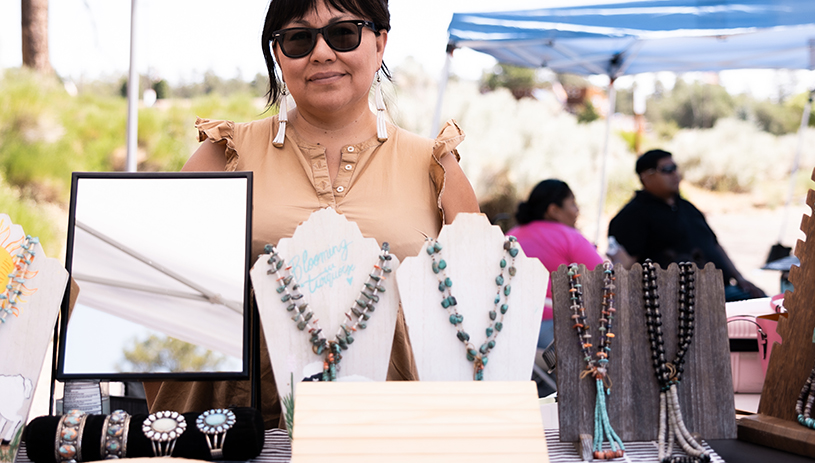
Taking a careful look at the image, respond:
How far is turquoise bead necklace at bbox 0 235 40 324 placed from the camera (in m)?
0.97

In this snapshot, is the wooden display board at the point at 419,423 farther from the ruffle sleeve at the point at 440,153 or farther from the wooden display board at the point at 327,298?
the ruffle sleeve at the point at 440,153

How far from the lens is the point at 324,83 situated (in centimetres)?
112

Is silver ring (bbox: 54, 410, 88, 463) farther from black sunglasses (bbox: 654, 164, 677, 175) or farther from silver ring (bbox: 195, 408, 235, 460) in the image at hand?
black sunglasses (bbox: 654, 164, 677, 175)

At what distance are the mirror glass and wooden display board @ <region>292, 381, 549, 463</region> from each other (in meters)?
0.22

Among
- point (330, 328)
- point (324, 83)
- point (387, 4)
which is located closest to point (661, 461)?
point (330, 328)

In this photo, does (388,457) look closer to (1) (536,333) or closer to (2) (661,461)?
(1) (536,333)

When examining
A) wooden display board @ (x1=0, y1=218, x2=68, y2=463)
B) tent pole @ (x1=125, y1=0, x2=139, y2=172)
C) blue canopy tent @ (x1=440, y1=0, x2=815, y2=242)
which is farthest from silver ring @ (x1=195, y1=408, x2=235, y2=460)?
blue canopy tent @ (x1=440, y1=0, x2=815, y2=242)

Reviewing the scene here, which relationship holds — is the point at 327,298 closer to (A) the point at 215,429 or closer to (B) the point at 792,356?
(A) the point at 215,429

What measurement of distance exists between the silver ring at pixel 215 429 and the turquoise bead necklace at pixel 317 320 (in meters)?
0.15

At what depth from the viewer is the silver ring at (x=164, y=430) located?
89 centimetres

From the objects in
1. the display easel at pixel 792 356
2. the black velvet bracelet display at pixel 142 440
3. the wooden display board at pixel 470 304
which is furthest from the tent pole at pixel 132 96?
the display easel at pixel 792 356

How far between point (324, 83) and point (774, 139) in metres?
17.6

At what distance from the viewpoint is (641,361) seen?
102 centimetres

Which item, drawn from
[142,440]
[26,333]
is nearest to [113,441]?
[142,440]
